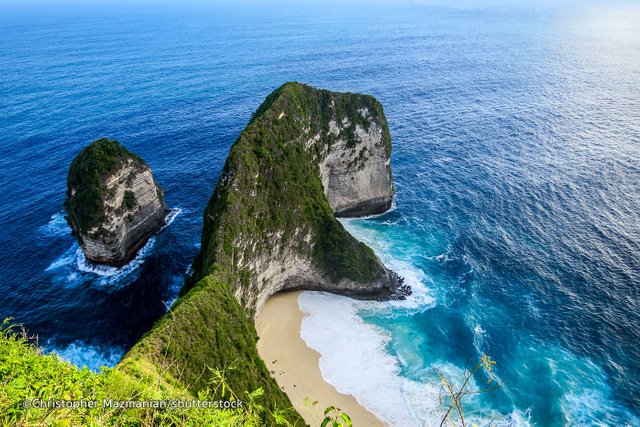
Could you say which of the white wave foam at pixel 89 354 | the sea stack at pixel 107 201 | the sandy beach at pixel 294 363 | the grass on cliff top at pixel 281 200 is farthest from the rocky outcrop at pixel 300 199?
the sea stack at pixel 107 201

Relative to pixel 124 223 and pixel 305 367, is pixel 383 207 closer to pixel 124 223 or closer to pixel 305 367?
pixel 305 367

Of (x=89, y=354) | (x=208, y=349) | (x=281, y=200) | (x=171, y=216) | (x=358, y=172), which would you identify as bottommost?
(x=89, y=354)

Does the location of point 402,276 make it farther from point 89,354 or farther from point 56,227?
point 56,227

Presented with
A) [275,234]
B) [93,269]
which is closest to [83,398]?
[275,234]

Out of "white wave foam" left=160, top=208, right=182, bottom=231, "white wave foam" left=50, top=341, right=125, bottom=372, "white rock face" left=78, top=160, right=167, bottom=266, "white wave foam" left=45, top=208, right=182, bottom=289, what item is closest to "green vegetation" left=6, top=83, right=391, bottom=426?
"white rock face" left=78, top=160, right=167, bottom=266

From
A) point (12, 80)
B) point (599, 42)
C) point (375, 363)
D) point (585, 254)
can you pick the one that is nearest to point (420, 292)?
point (375, 363)

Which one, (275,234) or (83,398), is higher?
(83,398)
